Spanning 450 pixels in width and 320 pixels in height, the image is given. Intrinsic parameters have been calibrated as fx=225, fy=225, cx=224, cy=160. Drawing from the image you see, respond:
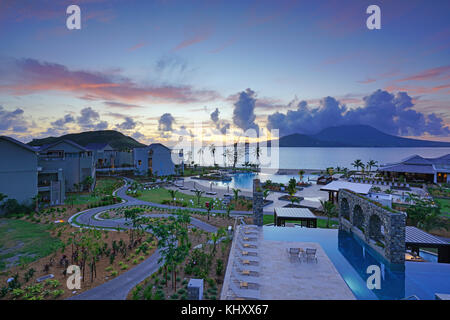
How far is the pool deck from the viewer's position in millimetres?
8759

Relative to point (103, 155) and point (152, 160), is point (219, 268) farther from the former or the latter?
point (103, 155)

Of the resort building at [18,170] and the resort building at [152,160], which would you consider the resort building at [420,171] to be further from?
the resort building at [18,170]

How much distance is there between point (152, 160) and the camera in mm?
51406

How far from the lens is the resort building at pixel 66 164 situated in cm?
2861

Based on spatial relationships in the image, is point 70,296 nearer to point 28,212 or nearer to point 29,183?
point 28,212

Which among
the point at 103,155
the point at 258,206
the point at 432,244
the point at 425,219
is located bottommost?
the point at 425,219

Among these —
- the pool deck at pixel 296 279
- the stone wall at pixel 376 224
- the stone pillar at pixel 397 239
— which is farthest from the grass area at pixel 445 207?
the pool deck at pixel 296 279

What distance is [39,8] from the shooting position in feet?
42.3

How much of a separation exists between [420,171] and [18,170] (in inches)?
2385

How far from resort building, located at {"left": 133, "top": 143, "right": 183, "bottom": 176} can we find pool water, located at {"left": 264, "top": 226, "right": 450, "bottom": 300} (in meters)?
40.2

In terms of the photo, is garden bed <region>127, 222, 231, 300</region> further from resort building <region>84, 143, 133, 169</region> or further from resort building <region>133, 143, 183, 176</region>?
resort building <region>84, 143, 133, 169</region>

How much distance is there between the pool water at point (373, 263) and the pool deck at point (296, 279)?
682 millimetres

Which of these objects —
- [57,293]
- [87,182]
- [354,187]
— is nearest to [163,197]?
[87,182]
